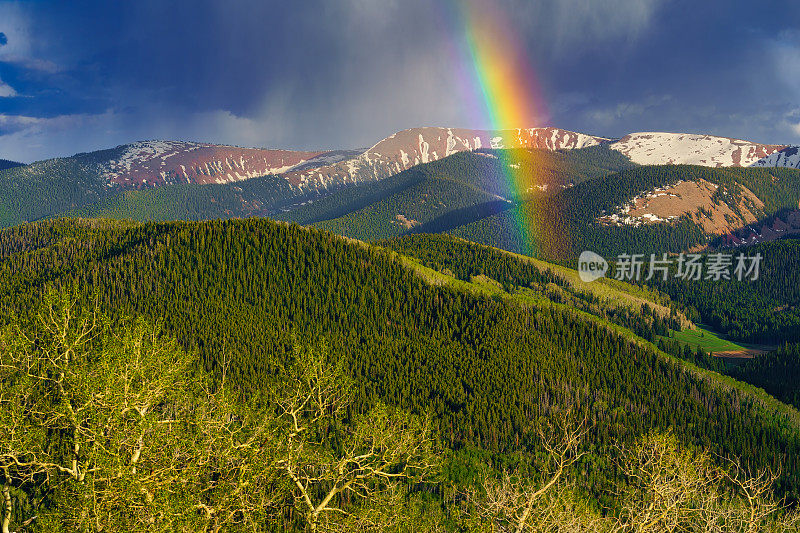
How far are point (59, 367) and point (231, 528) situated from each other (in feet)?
61.8

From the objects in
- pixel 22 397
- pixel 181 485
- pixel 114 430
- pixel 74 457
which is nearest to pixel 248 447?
pixel 181 485

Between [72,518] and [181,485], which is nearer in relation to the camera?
[72,518]

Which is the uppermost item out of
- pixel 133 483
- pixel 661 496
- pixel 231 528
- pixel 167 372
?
pixel 167 372

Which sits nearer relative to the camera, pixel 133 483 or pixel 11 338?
pixel 133 483

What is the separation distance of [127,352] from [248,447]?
45.3ft

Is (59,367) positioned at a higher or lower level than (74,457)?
higher

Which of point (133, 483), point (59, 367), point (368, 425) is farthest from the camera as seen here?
point (368, 425)

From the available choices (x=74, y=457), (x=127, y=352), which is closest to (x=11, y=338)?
(x=127, y=352)

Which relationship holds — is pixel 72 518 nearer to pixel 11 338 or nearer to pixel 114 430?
pixel 114 430

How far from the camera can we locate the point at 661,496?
137 feet

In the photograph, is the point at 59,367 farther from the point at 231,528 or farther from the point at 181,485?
the point at 231,528

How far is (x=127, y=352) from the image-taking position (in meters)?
45.1

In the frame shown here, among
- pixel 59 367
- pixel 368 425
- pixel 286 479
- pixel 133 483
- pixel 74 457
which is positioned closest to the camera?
pixel 133 483

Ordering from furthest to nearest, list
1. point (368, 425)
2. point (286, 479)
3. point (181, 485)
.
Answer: point (368, 425) < point (286, 479) < point (181, 485)
